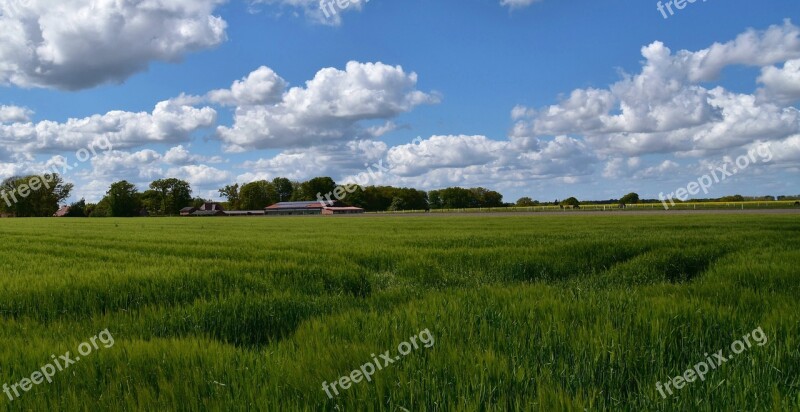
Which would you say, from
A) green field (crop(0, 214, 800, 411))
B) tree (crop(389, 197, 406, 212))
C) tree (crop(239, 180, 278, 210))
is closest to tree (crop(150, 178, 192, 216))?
tree (crop(239, 180, 278, 210))

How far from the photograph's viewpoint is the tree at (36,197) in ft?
448

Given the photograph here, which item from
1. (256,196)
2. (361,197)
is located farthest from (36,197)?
(361,197)

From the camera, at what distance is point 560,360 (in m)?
4.48

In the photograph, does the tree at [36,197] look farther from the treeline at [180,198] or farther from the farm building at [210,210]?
the farm building at [210,210]

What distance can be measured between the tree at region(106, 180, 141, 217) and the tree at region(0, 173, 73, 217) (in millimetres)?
11974

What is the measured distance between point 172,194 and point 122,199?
56.9 ft

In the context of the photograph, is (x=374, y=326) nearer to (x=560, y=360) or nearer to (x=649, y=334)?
(x=560, y=360)

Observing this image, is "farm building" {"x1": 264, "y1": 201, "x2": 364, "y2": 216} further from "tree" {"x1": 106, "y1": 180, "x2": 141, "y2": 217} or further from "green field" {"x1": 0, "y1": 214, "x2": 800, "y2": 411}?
"green field" {"x1": 0, "y1": 214, "x2": 800, "y2": 411}

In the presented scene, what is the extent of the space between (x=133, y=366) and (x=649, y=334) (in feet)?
17.2

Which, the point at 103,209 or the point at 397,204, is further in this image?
the point at 397,204

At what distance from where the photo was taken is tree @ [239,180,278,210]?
192 m

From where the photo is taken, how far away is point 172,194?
17388 cm

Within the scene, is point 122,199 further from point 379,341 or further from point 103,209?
point 379,341

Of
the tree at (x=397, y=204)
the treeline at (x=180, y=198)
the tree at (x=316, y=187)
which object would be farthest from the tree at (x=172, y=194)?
the tree at (x=397, y=204)
